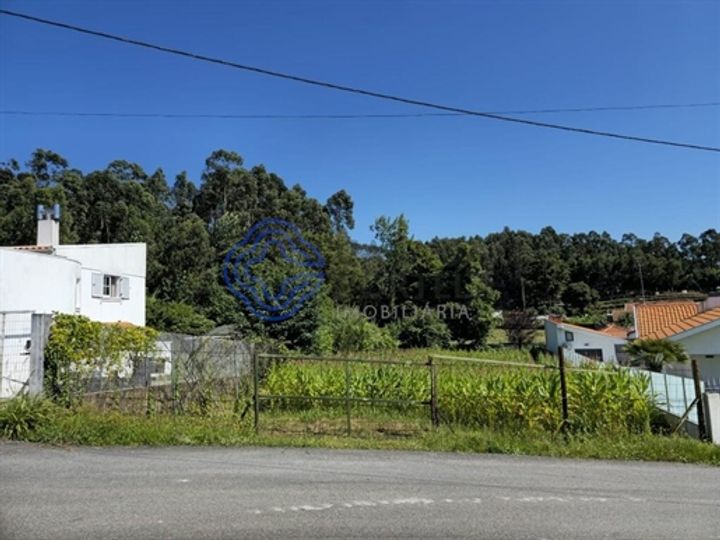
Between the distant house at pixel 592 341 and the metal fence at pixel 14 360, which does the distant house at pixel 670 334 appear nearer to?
the distant house at pixel 592 341

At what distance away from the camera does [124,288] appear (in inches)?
839

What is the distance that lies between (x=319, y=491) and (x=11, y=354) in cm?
740

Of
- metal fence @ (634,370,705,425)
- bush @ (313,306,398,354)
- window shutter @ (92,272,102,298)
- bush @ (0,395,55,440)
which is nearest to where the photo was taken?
bush @ (0,395,55,440)

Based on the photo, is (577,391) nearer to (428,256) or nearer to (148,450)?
(148,450)

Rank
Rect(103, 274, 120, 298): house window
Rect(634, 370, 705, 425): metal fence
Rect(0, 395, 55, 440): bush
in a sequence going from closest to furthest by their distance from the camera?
Rect(0, 395, 55, 440): bush
Rect(634, 370, 705, 425): metal fence
Rect(103, 274, 120, 298): house window

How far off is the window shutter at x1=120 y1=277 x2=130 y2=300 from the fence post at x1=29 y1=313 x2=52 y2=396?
42.6ft

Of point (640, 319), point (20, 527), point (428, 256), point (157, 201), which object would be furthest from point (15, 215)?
point (640, 319)

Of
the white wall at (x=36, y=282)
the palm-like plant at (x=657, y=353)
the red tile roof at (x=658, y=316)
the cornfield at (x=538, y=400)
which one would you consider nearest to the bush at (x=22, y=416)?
the cornfield at (x=538, y=400)

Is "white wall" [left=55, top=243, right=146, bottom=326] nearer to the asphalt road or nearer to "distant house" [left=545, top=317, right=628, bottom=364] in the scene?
the asphalt road

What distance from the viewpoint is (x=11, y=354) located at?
9250 mm

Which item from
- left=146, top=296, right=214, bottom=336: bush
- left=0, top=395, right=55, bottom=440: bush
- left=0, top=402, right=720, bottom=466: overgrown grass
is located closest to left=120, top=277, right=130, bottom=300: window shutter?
left=146, top=296, right=214, bottom=336: bush

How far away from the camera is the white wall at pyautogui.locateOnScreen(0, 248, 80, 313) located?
13148 mm

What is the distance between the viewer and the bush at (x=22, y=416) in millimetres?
7340

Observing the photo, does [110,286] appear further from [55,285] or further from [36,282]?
[36,282]
